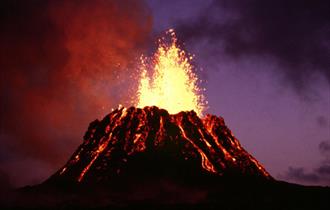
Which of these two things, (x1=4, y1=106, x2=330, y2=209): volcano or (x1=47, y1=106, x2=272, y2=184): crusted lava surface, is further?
(x1=47, y1=106, x2=272, y2=184): crusted lava surface

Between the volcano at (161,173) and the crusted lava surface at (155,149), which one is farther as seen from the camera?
the crusted lava surface at (155,149)

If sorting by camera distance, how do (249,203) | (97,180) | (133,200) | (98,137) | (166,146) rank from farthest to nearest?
(98,137)
(166,146)
(97,180)
(133,200)
(249,203)

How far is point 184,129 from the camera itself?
133000mm

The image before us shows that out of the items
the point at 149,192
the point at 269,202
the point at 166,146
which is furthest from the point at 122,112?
the point at 269,202

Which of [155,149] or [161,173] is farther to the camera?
[155,149]

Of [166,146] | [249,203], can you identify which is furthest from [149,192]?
[249,203]

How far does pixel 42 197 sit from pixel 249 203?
4170cm

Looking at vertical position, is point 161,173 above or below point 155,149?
below

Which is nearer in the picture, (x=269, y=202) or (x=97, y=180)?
(x=269, y=202)

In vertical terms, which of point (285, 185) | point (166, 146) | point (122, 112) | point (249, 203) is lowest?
point (249, 203)

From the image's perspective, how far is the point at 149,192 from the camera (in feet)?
382

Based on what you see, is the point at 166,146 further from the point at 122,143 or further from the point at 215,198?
the point at 215,198

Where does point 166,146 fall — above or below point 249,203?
above

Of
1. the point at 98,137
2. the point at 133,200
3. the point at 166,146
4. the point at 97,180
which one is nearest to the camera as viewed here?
the point at 133,200
